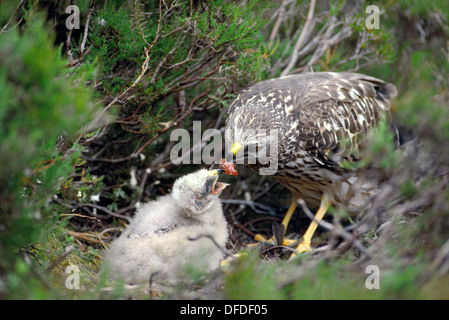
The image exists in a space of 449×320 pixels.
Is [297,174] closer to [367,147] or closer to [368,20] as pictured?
[367,147]

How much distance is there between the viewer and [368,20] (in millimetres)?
3662

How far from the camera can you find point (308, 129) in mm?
2979

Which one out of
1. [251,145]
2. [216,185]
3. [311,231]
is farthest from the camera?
[311,231]

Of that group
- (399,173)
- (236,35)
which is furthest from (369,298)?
(236,35)

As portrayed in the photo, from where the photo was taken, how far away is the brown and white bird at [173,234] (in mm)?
2385

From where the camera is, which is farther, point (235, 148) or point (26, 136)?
point (235, 148)

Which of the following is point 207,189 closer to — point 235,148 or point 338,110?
point 235,148

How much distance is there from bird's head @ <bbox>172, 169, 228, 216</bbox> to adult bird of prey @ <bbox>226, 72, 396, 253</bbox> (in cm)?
28

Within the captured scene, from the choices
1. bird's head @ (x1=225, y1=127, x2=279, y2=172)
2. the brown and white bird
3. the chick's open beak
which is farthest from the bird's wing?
the brown and white bird

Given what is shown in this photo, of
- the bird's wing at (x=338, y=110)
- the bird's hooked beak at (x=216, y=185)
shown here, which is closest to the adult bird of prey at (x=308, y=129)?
the bird's wing at (x=338, y=110)

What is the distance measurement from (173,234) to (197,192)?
29 cm

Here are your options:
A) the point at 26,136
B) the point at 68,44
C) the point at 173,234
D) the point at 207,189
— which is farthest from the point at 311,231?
the point at 26,136

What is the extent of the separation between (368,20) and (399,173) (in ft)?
7.43
